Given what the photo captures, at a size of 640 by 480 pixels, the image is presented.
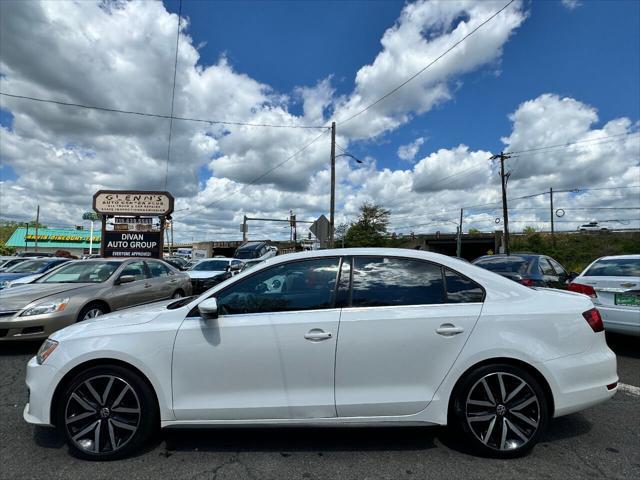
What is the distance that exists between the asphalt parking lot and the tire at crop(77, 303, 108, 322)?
283 cm

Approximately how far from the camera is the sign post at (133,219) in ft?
55.2

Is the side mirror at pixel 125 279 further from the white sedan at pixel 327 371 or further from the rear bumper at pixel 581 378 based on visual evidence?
the rear bumper at pixel 581 378

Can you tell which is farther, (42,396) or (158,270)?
(158,270)

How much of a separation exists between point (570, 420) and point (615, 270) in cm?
370

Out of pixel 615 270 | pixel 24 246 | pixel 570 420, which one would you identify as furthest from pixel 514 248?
pixel 24 246

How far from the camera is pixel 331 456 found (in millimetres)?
2908

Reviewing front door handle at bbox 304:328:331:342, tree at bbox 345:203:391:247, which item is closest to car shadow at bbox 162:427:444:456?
front door handle at bbox 304:328:331:342

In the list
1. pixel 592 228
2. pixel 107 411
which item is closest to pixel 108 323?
pixel 107 411

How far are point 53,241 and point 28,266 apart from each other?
201 ft

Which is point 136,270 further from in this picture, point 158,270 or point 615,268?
point 615,268

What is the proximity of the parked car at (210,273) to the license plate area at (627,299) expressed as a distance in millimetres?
9013

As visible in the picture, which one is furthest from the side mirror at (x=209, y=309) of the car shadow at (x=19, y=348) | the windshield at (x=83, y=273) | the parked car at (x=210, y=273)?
the parked car at (x=210, y=273)

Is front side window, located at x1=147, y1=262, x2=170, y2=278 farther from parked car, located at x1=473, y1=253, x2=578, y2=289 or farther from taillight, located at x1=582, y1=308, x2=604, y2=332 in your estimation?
taillight, located at x1=582, y1=308, x2=604, y2=332

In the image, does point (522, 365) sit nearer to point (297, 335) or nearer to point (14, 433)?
point (297, 335)
